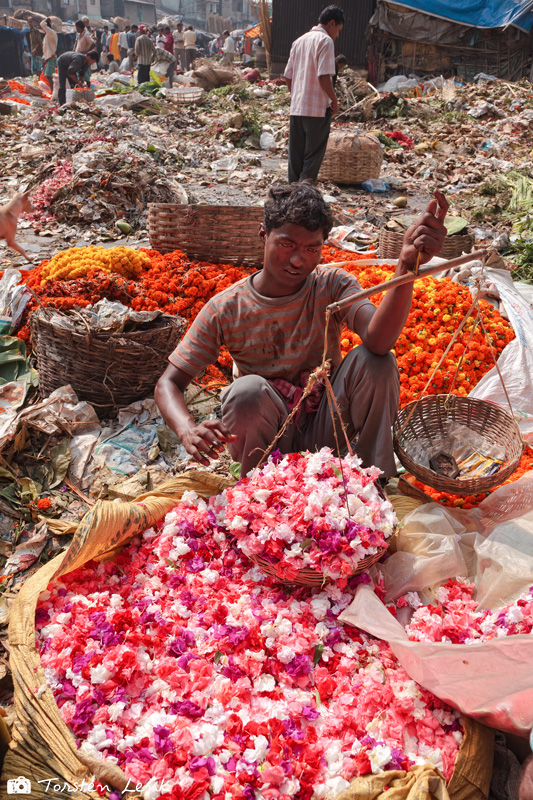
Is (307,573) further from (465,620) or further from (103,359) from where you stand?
(103,359)

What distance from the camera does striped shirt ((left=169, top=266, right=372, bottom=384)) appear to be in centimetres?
235

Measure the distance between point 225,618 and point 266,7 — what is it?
19.2 meters

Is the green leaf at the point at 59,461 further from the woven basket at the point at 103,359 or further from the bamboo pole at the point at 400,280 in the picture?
the bamboo pole at the point at 400,280

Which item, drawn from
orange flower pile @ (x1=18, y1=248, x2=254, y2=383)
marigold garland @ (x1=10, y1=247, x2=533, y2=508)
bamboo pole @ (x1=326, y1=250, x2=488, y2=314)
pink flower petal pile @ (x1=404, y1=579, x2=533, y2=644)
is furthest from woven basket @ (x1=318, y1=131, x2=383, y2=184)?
pink flower petal pile @ (x1=404, y1=579, x2=533, y2=644)

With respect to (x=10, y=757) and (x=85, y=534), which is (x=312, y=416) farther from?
(x=10, y=757)

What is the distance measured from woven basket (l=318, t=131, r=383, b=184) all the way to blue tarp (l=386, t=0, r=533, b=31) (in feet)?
31.7

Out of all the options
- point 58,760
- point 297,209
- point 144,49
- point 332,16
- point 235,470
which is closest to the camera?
point 58,760

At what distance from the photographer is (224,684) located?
5.62ft

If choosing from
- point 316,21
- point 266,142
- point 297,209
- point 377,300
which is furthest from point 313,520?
point 316,21

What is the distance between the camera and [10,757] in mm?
1529

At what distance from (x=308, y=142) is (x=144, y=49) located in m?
11.7

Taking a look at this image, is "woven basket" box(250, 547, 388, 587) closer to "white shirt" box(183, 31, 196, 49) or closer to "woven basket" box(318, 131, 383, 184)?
"woven basket" box(318, 131, 383, 184)

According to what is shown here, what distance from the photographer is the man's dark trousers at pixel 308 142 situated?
6.18m

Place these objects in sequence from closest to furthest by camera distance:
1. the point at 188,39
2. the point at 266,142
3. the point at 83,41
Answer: the point at 266,142 → the point at 83,41 → the point at 188,39
